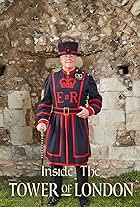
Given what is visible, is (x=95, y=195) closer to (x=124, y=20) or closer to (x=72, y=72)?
(x=72, y=72)

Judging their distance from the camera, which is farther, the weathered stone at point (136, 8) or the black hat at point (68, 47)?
the weathered stone at point (136, 8)

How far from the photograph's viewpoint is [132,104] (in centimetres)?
441

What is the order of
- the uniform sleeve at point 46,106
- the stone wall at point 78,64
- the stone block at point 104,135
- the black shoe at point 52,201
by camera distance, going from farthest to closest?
the stone block at point 104,135, the stone wall at point 78,64, the black shoe at point 52,201, the uniform sleeve at point 46,106

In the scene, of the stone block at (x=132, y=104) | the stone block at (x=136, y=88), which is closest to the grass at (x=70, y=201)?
the stone block at (x=132, y=104)

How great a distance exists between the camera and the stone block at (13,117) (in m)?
4.52

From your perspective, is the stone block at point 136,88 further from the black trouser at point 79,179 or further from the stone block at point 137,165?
the black trouser at point 79,179

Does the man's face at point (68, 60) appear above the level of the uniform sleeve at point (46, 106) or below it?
above

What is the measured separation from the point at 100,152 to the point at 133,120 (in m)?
0.44

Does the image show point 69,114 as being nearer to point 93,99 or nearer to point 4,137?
point 93,99

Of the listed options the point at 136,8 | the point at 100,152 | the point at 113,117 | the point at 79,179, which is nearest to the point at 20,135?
→ the point at 100,152

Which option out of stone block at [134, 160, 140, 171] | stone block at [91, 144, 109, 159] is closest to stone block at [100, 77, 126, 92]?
stone block at [91, 144, 109, 159]

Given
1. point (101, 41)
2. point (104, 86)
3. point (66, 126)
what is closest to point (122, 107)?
point (104, 86)

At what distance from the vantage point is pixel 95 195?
404 centimetres

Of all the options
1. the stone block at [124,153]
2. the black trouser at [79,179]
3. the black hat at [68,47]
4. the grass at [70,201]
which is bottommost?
the grass at [70,201]
